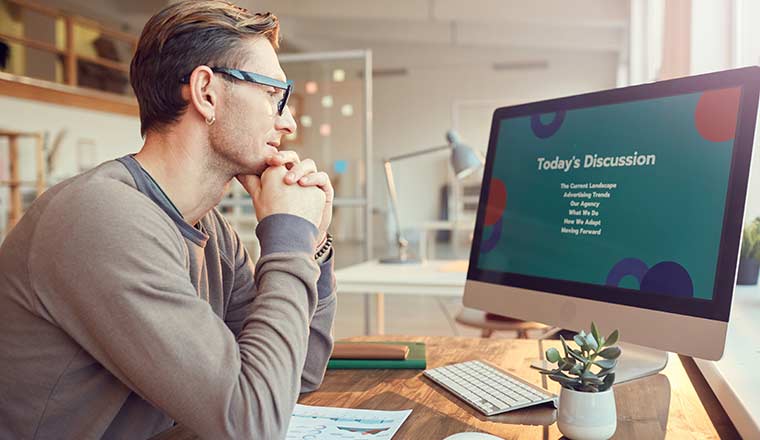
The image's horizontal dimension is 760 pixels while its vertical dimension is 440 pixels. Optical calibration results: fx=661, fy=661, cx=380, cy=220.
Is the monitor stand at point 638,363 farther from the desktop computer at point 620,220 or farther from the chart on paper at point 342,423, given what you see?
the chart on paper at point 342,423

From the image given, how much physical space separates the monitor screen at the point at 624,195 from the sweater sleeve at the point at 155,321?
20.5 inches

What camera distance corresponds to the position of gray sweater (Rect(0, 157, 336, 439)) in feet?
2.53

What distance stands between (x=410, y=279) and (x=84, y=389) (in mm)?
1759

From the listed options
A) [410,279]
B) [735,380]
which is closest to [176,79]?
[735,380]

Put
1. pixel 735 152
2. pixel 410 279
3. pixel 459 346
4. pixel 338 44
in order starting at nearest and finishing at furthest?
pixel 735 152 < pixel 459 346 < pixel 410 279 < pixel 338 44

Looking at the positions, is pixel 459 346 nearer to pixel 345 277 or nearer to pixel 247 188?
pixel 247 188

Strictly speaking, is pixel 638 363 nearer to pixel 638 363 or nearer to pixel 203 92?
pixel 638 363

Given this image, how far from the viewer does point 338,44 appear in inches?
428

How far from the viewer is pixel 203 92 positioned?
3.36ft

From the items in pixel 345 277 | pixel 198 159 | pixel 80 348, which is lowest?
pixel 345 277

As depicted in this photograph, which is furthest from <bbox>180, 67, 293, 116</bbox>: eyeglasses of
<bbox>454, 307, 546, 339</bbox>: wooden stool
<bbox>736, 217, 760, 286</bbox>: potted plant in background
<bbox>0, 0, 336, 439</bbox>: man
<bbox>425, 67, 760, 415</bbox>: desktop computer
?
<bbox>454, 307, 546, 339</bbox>: wooden stool

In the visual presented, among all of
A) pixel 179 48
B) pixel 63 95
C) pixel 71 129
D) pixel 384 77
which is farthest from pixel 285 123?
pixel 384 77

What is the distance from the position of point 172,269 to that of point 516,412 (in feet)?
1.75

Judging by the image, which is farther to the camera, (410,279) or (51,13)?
(51,13)
